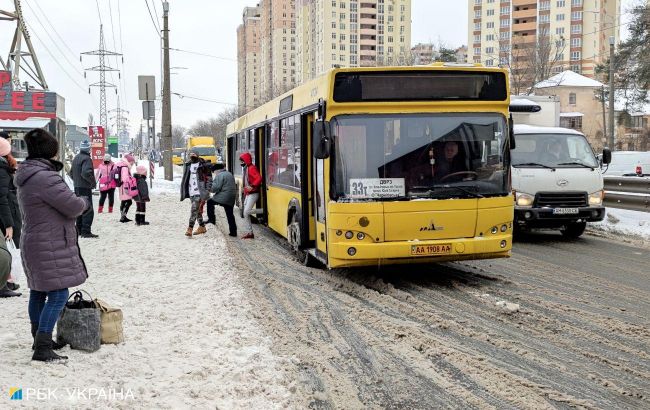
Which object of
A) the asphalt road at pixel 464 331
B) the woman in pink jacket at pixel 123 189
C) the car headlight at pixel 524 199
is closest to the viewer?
the asphalt road at pixel 464 331

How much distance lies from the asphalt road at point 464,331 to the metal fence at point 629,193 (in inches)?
204

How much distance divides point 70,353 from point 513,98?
13.6 meters

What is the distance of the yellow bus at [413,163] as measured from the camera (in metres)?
8.57

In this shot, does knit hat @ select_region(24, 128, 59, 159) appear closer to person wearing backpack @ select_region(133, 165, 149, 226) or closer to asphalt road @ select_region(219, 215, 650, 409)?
asphalt road @ select_region(219, 215, 650, 409)

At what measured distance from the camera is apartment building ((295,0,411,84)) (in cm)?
13188

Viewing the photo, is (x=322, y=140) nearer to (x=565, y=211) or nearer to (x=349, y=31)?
(x=565, y=211)

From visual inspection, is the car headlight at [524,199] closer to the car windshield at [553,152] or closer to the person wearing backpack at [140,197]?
the car windshield at [553,152]

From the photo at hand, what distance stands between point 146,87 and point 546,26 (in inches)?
3973

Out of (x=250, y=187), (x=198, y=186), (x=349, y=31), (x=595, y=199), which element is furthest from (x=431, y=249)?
(x=349, y=31)

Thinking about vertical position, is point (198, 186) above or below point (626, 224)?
above

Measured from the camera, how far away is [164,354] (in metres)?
5.73

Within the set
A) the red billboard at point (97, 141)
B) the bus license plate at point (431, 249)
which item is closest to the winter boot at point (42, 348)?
the bus license plate at point (431, 249)

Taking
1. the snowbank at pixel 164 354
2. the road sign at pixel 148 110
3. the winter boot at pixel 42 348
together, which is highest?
the road sign at pixel 148 110

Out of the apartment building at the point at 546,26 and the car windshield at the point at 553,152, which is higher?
the apartment building at the point at 546,26
